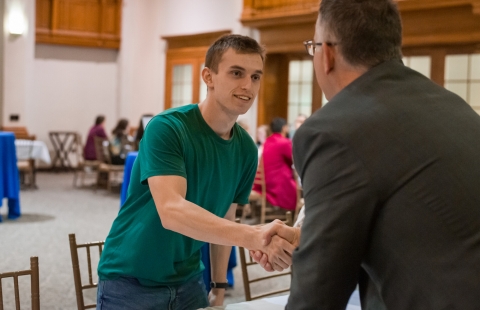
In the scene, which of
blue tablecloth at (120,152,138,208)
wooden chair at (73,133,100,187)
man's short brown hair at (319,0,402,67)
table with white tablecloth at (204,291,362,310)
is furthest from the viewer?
wooden chair at (73,133,100,187)

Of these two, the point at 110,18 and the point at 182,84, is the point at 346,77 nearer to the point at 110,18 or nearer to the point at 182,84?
the point at 182,84

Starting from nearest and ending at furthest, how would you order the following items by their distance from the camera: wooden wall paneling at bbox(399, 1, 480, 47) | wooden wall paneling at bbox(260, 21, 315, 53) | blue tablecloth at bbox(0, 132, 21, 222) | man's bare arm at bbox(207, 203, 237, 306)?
1. man's bare arm at bbox(207, 203, 237, 306)
2. blue tablecloth at bbox(0, 132, 21, 222)
3. wooden wall paneling at bbox(399, 1, 480, 47)
4. wooden wall paneling at bbox(260, 21, 315, 53)

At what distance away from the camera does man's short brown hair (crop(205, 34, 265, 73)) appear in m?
1.95

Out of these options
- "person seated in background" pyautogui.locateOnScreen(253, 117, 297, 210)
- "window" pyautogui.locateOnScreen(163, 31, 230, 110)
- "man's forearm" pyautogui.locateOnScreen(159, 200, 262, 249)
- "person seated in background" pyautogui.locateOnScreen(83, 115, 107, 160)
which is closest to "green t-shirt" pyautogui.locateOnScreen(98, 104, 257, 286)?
"man's forearm" pyautogui.locateOnScreen(159, 200, 262, 249)

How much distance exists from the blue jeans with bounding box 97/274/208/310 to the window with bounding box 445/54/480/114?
23.5 feet

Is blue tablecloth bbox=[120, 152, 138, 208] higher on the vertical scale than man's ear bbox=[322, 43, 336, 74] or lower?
lower

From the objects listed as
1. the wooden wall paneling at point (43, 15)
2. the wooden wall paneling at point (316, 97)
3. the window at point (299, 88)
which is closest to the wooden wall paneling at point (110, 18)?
the wooden wall paneling at point (43, 15)

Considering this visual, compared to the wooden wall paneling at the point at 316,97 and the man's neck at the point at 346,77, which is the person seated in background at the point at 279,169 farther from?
the man's neck at the point at 346,77

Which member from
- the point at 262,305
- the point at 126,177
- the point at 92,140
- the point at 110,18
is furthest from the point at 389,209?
the point at 110,18

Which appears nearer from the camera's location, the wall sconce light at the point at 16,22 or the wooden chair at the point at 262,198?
the wooden chair at the point at 262,198

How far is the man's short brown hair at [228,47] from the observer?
76.6 inches

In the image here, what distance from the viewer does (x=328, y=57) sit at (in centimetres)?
111

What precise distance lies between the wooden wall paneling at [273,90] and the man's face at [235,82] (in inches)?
346

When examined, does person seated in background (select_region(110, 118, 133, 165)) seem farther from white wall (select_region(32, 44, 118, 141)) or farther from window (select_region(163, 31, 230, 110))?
white wall (select_region(32, 44, 118, 141))
